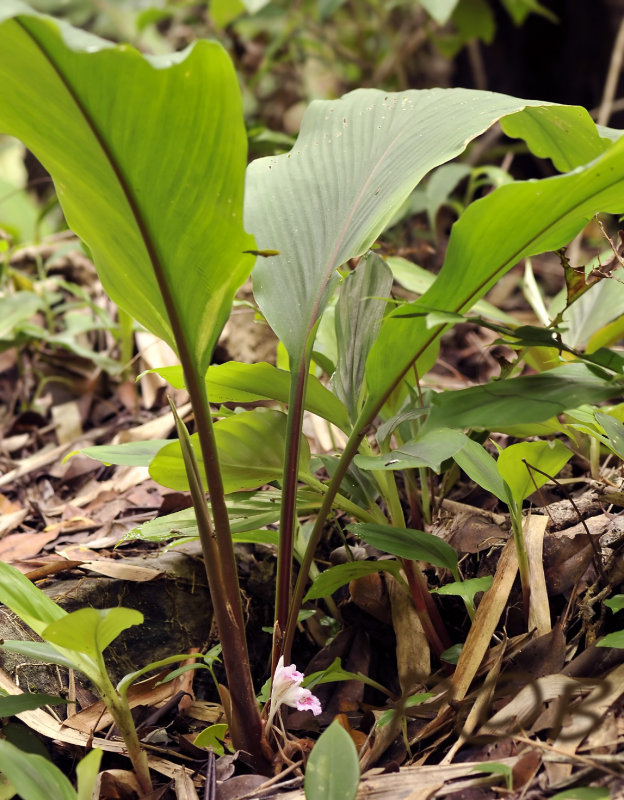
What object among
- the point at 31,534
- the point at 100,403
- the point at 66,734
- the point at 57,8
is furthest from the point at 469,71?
the point at 66,734

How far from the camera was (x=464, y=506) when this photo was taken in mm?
920

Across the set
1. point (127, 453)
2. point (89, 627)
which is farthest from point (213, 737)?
point (127, 453)

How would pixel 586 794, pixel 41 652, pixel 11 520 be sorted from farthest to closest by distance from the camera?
pixel 11 520 → pixel 41 652 → pixel 586 794

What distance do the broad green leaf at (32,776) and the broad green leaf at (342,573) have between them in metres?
0.27

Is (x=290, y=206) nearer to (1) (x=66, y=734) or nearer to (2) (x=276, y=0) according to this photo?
(1) (x=66, y=734)

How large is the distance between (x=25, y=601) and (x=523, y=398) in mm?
467

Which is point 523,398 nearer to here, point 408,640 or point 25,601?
point 408,640

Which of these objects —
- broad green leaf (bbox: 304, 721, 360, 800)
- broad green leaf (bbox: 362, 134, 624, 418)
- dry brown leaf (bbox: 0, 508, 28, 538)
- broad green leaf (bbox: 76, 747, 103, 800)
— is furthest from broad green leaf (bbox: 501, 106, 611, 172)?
dry brown leaf (bbox: 0, 508, 28, 538)

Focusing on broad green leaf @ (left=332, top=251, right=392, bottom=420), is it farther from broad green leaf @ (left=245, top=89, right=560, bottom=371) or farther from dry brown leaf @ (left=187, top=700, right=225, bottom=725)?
dry brown leaf @ (left=187, top=700, right=225, bottom=725)

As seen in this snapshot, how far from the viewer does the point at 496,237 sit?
22.9 inches

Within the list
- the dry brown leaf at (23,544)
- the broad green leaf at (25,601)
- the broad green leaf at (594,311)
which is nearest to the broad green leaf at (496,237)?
the broad green leaf at (25,601)

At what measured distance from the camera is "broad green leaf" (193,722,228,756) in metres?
0.65

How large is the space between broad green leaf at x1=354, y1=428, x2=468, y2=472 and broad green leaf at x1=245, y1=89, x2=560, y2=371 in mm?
152

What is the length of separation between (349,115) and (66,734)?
29.1 inches
